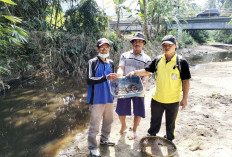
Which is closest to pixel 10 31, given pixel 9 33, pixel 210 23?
pixel 9 33

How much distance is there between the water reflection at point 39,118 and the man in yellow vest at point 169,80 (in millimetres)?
2188

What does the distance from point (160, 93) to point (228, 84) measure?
4.76 meters

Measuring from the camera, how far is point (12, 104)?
17.8 feet

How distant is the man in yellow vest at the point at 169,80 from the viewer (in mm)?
2424

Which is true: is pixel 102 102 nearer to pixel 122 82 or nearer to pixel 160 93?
pixel 122 82

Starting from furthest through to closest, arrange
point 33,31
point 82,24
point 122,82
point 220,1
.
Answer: point 220,1, point 82,24, point 33,31, point 122,82

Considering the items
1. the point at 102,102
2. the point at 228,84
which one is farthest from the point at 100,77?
the point at 228,84

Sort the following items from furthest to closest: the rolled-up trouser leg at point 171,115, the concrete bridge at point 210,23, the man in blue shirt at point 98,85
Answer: the concrete bridge at point 210,23 < the rolled-up trouser leg at point 171,115 < the man in blue shirt at point 98,85

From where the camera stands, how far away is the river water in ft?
11.6

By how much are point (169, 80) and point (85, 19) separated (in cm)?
714

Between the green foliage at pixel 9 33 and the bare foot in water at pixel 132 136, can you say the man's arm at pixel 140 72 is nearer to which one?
the bare foot in water at pixel 132 136

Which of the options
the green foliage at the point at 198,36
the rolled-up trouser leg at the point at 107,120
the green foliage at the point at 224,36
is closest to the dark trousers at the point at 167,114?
the rolled-up trouser leg at the point at 107,120

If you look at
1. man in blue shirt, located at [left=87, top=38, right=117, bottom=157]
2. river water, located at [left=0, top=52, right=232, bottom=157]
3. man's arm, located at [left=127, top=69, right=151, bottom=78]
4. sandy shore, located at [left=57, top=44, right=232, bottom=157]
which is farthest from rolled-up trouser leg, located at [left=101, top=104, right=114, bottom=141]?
river water, located at [left=0, top=52, right=232, bottom=157]

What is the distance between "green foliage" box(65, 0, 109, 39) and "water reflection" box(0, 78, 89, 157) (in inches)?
123
